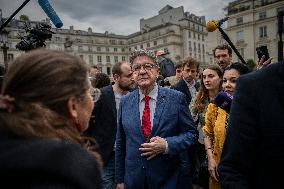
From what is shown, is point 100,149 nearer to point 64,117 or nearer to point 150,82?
point 150,82

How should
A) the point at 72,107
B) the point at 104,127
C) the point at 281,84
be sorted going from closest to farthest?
the point at 72,107 → the point at 281,84 → the point at 104,127

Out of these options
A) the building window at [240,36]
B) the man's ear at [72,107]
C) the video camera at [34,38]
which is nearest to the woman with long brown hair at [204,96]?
the video camera at [34,38]

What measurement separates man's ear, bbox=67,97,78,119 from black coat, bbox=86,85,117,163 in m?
2.92

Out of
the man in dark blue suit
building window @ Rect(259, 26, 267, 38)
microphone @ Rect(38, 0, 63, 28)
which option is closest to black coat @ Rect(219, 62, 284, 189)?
the man in dark blue suit

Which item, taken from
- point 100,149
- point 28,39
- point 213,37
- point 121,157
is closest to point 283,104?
point 121,157

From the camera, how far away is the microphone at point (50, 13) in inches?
152

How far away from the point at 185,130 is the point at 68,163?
243 cm

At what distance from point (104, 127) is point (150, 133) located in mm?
1259

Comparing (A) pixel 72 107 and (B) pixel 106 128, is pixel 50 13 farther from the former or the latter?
(A) pixel 72 107

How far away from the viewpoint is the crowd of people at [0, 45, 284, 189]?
117cm

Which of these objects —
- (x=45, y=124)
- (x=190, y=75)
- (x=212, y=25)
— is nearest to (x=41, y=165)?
(x=45, y=124)

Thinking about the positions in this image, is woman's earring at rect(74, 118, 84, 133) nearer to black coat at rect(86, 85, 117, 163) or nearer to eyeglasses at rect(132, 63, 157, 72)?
eyeglasses at rect(132, 63, 157, 72)

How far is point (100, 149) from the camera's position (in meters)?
4.47

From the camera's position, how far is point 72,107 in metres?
1.45
